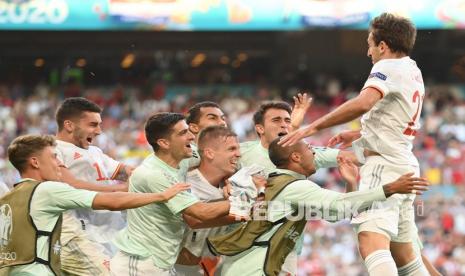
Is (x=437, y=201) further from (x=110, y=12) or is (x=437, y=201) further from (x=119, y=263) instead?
(x=119, y=263)

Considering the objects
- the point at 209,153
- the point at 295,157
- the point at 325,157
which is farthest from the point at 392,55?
the point at 209,153

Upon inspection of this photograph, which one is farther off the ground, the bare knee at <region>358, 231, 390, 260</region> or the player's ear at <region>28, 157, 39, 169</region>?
the player's ear at <region>28, 157, 39, 169</region>

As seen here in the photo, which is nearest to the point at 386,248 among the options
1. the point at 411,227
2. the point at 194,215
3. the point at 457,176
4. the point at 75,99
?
the point at 411,227

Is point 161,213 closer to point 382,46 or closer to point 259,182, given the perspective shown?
point 259,182

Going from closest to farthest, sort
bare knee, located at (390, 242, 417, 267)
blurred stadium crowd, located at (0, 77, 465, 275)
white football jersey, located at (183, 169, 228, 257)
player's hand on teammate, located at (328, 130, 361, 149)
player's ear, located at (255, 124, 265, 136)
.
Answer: bare knee, located at (390, 242, 417, 267), player's hand on teammate, located at (328, 130, 361, 149), white football jersey, located at (183, 169, 228, 257), player's ear, located at (255, 124, 265, 136), blurred stadium crowd, located at (0, 77, 465, 275)

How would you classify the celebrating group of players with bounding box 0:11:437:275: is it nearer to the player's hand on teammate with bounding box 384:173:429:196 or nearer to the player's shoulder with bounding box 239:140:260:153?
the player's hand on teammate with bounding box 384:173:429:196

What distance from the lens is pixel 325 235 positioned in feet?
60.2

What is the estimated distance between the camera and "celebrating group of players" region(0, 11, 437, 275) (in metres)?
6.63

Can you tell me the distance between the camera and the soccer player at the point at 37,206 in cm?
663

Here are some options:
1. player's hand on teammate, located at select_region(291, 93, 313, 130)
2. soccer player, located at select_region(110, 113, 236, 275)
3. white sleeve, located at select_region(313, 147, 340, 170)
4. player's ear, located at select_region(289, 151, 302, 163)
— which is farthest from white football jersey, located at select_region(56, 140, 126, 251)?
player's ear, located at select_region(289, 151, 302, 163)

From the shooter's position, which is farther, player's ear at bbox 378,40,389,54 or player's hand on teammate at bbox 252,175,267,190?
player's hand on teammate at bbox 252,175,267,190

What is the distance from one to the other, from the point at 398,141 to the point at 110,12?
1751 cm

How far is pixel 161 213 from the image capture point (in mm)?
7219

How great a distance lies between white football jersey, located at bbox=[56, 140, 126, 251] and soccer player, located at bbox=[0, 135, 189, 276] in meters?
1.19
